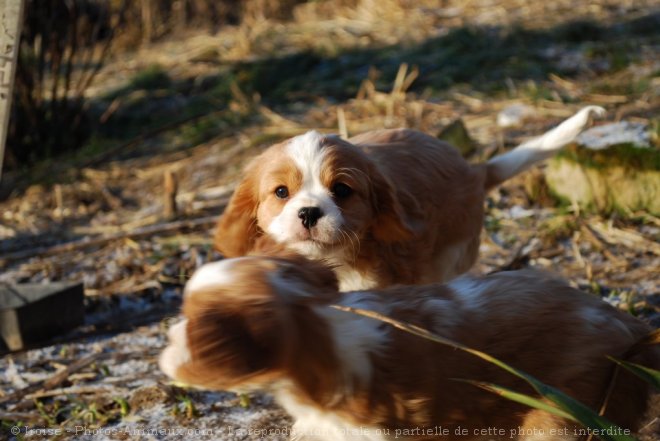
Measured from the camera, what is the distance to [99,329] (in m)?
4.10

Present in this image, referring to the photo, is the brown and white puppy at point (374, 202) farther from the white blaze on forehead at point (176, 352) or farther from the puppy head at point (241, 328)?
the white blaze on forehead at point (176, 352)

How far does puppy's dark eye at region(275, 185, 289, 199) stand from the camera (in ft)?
9.89

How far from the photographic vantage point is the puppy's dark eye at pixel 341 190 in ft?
9.82

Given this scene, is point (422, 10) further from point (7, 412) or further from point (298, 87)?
point (7, 412)

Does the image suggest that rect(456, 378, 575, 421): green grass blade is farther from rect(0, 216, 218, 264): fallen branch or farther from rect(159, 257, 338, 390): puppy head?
rect(0, 216, 218, 264): fallen branch

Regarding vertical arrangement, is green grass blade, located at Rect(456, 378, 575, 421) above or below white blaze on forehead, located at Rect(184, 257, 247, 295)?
below

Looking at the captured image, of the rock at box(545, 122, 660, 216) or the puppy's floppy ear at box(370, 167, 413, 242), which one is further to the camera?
the rock at box(545, 122, 660, 216)

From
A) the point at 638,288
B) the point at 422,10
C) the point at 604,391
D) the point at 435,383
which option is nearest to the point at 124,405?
the point at 435,383

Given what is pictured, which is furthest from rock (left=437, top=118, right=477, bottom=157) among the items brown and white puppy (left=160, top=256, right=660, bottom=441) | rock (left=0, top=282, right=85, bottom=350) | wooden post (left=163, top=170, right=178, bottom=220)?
brown and white puppy (left=160, top=256, right=660, bottom=441)

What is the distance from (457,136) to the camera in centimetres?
548

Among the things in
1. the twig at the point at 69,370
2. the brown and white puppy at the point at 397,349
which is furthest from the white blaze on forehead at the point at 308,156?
the twig at the point at 69,370

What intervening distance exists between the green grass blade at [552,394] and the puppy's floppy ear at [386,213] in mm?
1195

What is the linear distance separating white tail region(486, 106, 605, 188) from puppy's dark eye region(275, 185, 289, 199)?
4.00ft

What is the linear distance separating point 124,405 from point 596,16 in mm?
7405
